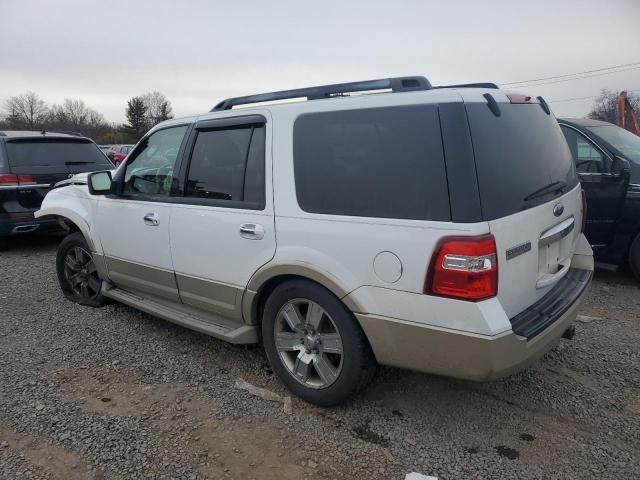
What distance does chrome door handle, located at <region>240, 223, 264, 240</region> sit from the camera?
294 cm

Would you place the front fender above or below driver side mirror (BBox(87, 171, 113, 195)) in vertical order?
below

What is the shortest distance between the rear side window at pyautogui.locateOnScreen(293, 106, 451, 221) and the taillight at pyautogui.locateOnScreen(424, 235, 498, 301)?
15 centimetres

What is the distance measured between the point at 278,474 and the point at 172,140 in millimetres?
2492

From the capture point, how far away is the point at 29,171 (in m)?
6.87

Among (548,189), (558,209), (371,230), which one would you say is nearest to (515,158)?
(548,189)

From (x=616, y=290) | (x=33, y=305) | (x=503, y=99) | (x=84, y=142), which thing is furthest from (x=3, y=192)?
(x=616, y=290)

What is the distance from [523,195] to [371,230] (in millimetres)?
802

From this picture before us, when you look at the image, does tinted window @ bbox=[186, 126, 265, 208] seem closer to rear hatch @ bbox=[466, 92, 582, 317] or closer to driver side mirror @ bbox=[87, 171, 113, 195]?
driver side mirror @ bbox=[87, 171, 113, 195]

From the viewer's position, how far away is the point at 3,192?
662cm

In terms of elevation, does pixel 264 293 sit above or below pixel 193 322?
above

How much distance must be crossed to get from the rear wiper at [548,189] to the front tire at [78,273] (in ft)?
12.4

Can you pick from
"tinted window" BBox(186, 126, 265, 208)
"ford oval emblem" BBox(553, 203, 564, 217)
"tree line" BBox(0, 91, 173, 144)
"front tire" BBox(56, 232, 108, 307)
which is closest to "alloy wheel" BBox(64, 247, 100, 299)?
"front tire" BBox(56, 232, 108, 307)

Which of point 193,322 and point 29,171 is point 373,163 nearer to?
point 193,322

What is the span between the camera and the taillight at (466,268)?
2.22m
